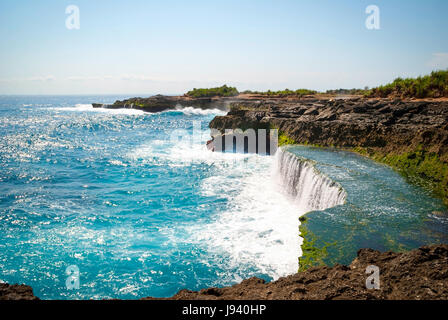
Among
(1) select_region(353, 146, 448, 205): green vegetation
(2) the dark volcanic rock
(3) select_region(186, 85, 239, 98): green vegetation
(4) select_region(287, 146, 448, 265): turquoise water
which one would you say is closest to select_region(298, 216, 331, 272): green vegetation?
(4) select_region(287, 146, 448, 265): turquoise water

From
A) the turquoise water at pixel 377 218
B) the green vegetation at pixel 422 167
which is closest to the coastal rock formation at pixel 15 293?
the turquoise water at pixel 377 218

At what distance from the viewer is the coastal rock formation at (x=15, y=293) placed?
15.8 feet

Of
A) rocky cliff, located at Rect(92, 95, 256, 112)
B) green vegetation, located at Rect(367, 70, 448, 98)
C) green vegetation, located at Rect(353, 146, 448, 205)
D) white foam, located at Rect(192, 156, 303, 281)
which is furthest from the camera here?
rocky cliff, located at Rect(92, 95, 256, 112)

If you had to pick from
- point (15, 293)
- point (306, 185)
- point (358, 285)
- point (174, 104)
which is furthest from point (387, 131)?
point (174, 104)

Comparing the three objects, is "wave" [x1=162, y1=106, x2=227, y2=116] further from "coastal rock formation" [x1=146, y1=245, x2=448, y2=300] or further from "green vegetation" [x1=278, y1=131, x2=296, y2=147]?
"coastal rock formation" [x1=146, y1=245, x2=448, y2=300]

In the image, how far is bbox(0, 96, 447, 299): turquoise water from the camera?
893 cm

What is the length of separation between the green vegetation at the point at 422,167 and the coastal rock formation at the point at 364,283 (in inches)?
292

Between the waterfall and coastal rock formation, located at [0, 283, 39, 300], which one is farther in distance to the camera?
the waterfall

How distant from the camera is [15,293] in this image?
4965 millimetres

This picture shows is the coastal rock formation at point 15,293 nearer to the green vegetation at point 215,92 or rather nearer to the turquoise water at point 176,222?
the turquoise water at point 176,222

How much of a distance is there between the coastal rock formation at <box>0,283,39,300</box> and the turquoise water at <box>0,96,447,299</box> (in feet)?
12.0

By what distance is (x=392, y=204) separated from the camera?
10.5m

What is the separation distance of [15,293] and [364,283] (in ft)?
20.8

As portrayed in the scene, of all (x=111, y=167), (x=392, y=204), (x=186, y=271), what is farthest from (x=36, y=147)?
(x=392, y=204)
